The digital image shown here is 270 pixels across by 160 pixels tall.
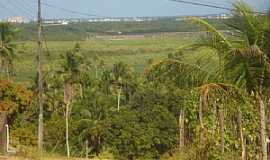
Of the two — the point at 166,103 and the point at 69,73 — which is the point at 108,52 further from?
the point at 166,103

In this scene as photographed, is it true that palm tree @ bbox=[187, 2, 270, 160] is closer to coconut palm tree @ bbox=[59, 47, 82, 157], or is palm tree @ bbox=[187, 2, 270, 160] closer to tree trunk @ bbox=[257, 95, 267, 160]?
tree trunk @ bbox=[257, 95, 267, 160]

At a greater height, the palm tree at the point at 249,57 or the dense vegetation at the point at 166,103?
the palm tree at the point at 249,57

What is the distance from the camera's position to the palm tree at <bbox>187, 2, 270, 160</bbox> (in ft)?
22.5

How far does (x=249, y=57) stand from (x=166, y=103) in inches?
1667

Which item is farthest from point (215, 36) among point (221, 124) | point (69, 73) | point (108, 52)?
point (108, 52)

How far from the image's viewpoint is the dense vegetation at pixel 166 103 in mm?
7082

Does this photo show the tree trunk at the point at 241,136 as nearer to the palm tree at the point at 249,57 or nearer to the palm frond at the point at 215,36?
the palm tree at the point at 249,57

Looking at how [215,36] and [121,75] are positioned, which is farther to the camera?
[121,75]

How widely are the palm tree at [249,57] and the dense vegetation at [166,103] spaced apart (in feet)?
0.04

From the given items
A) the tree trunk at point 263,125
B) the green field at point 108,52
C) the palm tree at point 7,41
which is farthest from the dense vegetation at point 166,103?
the green field at point 108,52

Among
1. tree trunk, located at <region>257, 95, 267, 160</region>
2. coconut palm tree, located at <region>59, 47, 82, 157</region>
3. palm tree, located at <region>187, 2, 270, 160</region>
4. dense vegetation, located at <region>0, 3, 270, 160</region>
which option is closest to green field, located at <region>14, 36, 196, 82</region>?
dense vegetation, located at <region>0, 3, 270, 160</region>

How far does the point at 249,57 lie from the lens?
684 centimetres

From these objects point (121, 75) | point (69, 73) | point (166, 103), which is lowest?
point (166, 103)

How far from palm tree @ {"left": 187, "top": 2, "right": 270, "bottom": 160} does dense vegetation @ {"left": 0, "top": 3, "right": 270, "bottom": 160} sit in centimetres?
1
